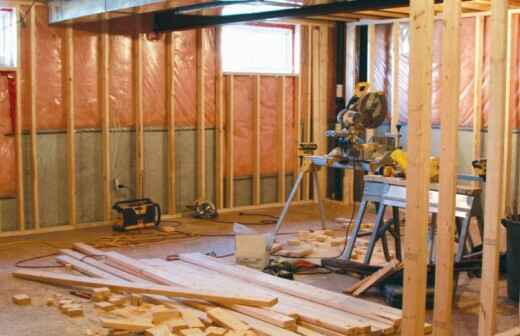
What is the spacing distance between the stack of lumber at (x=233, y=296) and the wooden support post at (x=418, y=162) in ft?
2.17

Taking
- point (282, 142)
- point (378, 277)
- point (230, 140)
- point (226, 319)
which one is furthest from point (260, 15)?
point (226, 319)

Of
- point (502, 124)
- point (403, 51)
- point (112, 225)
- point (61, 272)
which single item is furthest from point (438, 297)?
point (403, 51)

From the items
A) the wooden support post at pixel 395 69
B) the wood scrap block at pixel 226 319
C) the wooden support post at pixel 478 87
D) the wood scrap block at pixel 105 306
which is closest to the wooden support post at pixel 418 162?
the wood scrap block at pixel 226 319

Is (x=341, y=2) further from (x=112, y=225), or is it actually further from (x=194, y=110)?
(x=112, y=225)

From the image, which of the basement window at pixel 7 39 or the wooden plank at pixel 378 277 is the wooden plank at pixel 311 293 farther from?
the basement window at pixel 7 39

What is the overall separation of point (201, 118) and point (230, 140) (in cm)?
49

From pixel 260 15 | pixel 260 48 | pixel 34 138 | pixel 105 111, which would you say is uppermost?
pixel 260 15

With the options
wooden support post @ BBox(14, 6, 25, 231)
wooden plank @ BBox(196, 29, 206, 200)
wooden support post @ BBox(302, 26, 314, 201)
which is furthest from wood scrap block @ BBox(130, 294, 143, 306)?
wooden support post @ BBox(302, 26, 314, 201)

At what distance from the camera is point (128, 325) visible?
454 cm

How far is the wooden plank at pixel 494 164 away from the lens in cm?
377

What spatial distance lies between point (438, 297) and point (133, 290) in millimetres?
2227

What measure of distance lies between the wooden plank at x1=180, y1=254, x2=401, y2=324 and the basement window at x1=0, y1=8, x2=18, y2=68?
3.09m

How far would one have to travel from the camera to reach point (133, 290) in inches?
203

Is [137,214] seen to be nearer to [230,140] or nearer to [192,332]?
[230,140]
